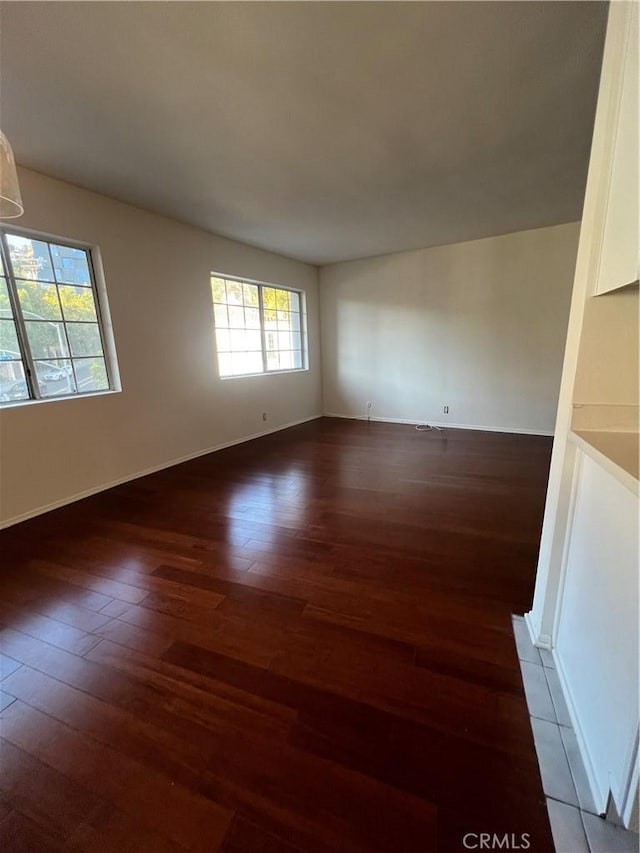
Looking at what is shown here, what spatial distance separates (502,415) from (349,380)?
2.43 metres

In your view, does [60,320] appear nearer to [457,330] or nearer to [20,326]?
[20,326]

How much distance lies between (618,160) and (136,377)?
3.65m

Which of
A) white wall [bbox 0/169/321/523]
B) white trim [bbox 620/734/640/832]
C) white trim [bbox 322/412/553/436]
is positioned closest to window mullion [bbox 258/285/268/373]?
white wall [bbox 0/169/321/523]

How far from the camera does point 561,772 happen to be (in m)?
1.03

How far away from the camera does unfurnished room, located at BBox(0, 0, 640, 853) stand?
0.99m

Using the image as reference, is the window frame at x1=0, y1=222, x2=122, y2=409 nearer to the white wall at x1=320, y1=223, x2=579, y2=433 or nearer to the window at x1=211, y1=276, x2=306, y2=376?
the window at x1=211, y1=276, x2=306, y2=376

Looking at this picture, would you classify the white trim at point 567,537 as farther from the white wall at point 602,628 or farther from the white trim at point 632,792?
the white trim at point 632,792

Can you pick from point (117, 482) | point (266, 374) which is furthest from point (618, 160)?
point (266, 374)

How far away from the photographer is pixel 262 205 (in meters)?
3.30

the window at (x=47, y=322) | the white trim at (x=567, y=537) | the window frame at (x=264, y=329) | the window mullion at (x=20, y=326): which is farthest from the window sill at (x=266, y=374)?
the white trim at (x=567, y=537)

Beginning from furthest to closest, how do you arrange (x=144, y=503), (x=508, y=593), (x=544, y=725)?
1. (x=144, y=503)
2. (x=508, y=593)
3. (x=544, y=725)

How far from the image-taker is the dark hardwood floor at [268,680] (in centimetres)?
96

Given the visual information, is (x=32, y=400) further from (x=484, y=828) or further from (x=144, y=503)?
(x=484, y=828)

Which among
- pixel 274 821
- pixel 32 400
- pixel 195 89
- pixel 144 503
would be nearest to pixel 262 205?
pixel 195 89
